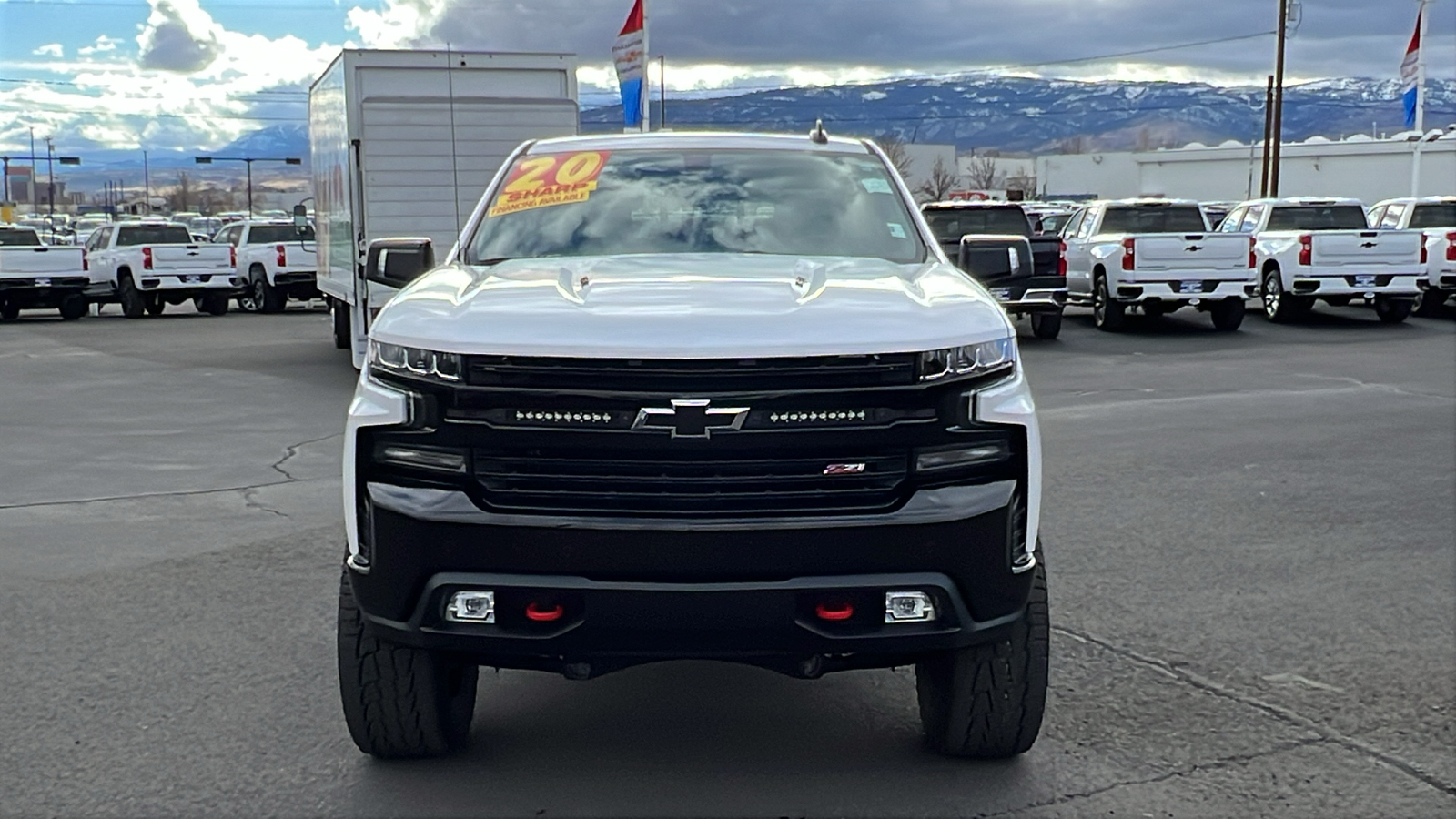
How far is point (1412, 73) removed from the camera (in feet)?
131

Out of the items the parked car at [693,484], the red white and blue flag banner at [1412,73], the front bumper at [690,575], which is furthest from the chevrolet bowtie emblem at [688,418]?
the red white and blue flag banner at [1412,73]

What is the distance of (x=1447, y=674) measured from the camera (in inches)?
221

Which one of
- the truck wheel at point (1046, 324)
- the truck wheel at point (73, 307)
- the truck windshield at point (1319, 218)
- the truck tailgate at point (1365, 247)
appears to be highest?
the truck windshield at point (1319, 218)

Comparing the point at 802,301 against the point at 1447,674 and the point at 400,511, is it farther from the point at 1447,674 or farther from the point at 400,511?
the point at 1447,674

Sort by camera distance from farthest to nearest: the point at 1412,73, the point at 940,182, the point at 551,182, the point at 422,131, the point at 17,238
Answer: the point at 940,182
the point at 1412,73
the point at 17,238
the point at 422,131
the point at 551,182

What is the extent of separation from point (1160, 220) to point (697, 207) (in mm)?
18479

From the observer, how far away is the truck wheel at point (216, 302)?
29.3 metres

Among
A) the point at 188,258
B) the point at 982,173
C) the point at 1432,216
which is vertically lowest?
the point at 188,258

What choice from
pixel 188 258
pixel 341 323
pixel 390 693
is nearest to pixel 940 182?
pixel 188 258

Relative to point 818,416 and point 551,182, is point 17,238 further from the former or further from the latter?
point 818,416

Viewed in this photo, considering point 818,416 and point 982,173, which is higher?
point 982,173

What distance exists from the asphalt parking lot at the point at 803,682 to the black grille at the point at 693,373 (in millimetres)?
1230

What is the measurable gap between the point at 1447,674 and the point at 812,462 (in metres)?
3.06

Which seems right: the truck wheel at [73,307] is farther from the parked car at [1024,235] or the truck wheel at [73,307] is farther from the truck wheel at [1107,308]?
the truck wheel at [1107,308]
